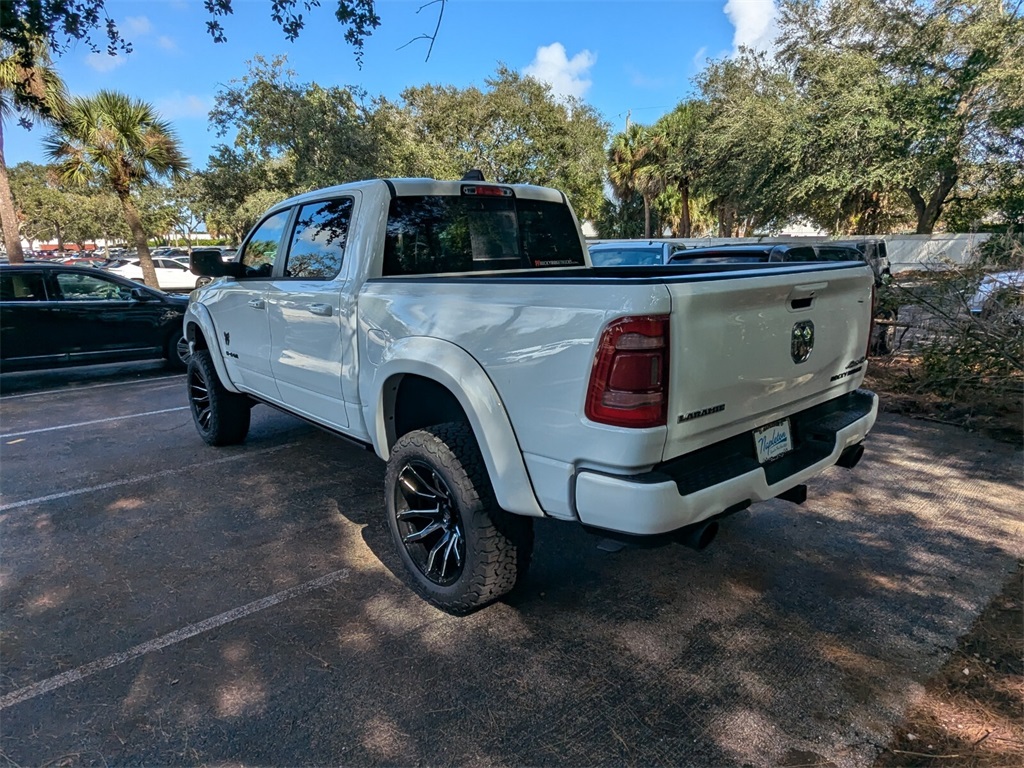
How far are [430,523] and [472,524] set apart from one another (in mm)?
455

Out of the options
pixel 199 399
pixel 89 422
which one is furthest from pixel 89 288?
pixel 199 399

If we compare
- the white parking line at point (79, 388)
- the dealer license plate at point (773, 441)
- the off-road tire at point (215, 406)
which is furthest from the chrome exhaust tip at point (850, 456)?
the white parking line at point (79, 388)

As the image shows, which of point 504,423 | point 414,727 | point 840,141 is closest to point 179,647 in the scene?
point 414,727

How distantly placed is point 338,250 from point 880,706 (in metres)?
3.40

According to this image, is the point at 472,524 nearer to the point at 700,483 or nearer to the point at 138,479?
the point at 700,483

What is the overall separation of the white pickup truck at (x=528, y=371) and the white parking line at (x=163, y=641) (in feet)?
1.76

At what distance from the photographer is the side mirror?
13.8ft

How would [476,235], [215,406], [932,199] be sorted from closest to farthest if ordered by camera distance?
[476,235], [215,406], [932,199]

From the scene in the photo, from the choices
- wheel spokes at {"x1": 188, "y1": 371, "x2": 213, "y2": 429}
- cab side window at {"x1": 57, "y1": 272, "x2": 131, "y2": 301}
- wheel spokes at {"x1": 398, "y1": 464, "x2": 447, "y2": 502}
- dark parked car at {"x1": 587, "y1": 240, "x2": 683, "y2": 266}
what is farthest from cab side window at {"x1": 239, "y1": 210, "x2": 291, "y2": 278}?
dark parked car at {"x1": 587, "y1": 240, "x2": 683, "y2": 266}

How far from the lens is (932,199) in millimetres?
21453

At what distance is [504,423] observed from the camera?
95.7 inches

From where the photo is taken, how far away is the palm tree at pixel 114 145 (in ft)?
48.5

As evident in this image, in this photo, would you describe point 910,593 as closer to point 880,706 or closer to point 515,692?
point 880,706

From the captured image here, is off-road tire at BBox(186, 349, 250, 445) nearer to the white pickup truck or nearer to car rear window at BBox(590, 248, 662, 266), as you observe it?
the white pickup truck
